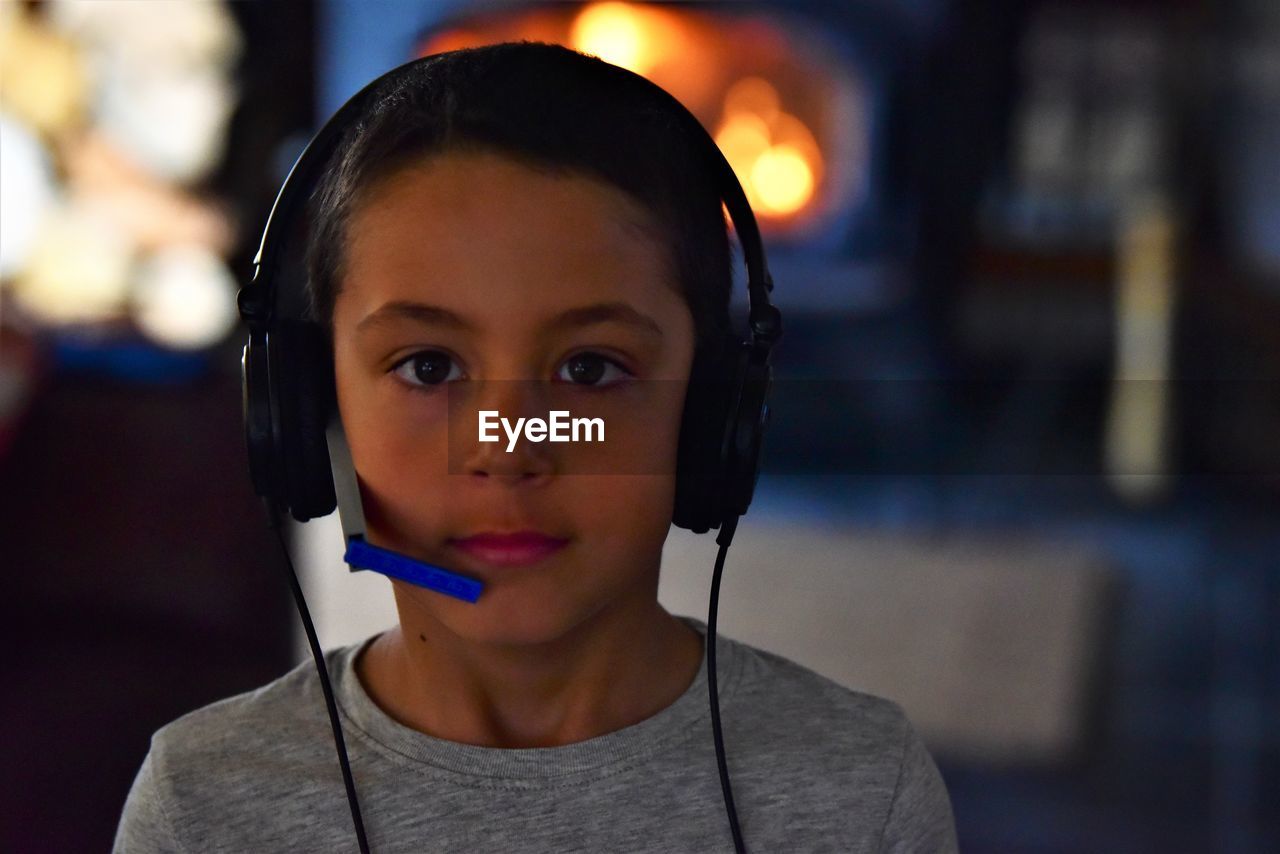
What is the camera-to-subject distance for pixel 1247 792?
207cm

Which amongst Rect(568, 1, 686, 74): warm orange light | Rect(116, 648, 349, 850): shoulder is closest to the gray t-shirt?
Rect(116, 648, 349, 850): shoulder

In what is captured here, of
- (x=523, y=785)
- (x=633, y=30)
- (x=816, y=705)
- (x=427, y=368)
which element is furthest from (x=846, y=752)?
(x=633, y=30)

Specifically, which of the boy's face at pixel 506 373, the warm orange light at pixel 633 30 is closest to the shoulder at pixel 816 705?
the boy's face at pixel 506 373

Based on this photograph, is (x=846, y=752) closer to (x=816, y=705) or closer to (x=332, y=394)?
(x=816, y=705)

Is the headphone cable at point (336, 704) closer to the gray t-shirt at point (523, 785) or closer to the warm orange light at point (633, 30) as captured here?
the gray t-shirt at point (523, 785)

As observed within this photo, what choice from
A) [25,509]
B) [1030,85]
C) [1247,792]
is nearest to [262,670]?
[25,509]

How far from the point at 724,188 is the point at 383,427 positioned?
17cm

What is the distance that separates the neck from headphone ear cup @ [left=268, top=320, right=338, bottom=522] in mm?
56

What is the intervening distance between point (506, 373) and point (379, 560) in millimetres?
84

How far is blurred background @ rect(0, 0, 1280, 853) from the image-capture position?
4.65 feet

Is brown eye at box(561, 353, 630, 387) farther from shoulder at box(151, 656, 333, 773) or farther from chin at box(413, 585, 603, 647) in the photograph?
shoulder at box(151, 656, 333, 773)

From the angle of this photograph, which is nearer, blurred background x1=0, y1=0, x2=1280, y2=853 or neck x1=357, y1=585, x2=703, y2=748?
neck x1=357, y1=585, x2=703, y2=748

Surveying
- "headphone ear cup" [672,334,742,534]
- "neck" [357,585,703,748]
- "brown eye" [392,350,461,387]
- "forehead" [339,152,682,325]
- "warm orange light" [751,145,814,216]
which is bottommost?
"neck" [357,585,703,748]

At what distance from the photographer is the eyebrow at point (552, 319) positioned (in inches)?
19.4
